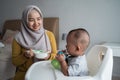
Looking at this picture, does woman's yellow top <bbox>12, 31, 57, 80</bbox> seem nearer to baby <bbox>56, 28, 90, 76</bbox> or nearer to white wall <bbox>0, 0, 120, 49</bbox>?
baby <bbox>56, 28, 90, 76</bbox>

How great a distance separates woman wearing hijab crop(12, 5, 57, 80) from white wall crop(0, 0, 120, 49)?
1.56 meters

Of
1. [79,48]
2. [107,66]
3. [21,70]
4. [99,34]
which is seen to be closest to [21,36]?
[21,70]

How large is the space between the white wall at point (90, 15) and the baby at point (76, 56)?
73.6 inches

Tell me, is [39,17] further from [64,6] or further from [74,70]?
[64,6]

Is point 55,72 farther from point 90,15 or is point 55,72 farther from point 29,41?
point 90,15

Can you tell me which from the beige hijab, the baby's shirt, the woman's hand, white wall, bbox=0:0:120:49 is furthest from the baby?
white wall, bbox=0:0:120:49

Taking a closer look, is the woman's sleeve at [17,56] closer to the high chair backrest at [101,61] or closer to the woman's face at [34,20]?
the woman's face at [34,20]

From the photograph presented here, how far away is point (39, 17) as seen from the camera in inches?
53.9

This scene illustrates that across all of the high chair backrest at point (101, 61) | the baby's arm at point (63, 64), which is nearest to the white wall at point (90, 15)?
the high chair backrest at point (101, 61)

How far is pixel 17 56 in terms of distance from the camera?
131 centimetres

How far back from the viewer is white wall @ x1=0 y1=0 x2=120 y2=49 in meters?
2.71

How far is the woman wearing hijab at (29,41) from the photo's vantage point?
1.31 metres

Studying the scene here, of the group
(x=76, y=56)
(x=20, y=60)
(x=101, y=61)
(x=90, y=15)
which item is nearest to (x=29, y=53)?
(x=20, y=60)

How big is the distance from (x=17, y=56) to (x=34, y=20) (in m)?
0.30
